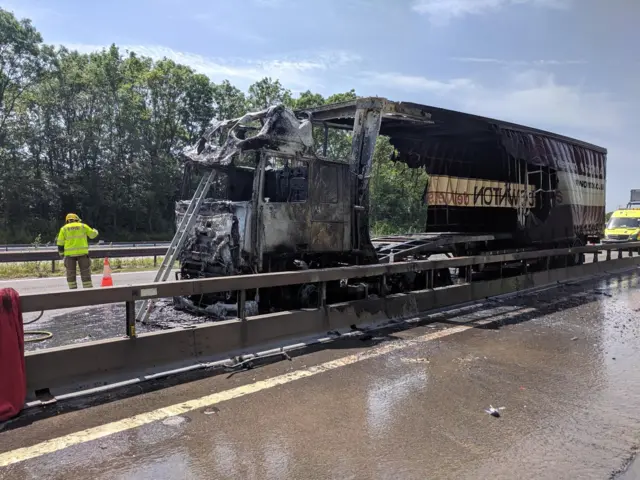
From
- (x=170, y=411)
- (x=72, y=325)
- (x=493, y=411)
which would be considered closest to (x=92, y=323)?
(x=72, y=325)

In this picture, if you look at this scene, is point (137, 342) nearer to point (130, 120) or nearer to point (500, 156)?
point (500, 156)

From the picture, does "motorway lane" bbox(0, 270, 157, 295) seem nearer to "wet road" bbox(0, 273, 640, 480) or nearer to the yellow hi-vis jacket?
the yellow hi-vis jacket

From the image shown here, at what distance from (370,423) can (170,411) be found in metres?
1.69

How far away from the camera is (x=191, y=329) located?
5.62 metres

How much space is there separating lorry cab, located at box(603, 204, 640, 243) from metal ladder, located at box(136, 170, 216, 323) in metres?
23.7

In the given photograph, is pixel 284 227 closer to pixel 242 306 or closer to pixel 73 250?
pixel 242 306

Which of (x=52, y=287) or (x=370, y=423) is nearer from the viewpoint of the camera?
(x=370, y=423)

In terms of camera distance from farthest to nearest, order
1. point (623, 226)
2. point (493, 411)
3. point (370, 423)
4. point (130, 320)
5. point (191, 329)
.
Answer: point (623, 226) < point (191, 329) < point (130, 320) < point (493, 411) < point (370, 423)

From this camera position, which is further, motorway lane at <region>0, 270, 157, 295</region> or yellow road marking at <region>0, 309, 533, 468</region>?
motorway lane at <region>0, 270, 157, 295</region>

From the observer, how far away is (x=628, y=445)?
3.88m

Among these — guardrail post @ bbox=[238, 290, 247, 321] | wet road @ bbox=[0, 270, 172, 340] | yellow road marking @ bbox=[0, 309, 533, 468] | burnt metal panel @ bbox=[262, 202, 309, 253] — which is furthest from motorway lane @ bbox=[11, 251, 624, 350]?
yellow road marking @ bbox=[0, 309, 533, 468]

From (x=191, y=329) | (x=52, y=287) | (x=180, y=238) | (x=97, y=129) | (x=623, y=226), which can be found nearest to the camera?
(x=191, y=329)

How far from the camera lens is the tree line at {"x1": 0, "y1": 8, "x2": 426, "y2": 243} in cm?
3912

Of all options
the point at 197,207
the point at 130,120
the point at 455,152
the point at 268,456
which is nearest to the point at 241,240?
the point at 197,207
